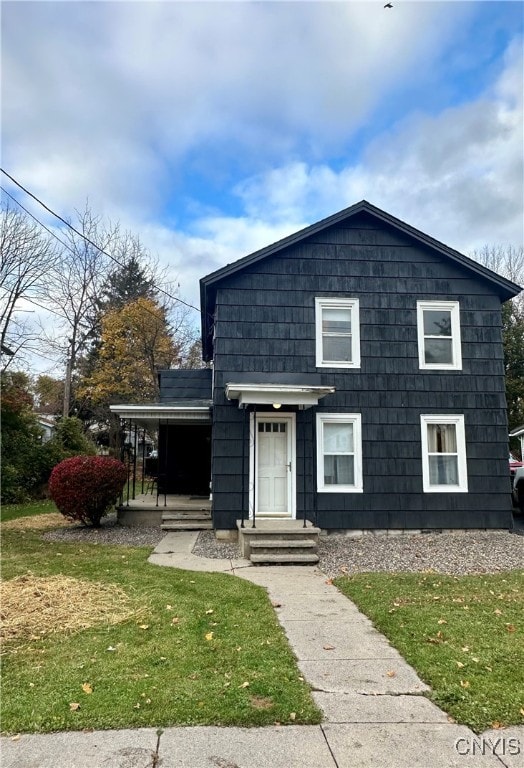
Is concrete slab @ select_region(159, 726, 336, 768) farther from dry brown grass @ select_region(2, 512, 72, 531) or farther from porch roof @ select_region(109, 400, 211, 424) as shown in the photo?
dry brown grass @ select_region(2, 512, 72, 531)

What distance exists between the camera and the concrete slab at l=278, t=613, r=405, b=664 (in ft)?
13.8

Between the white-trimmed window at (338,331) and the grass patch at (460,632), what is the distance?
4.96 m

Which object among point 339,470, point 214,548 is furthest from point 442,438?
point 214,548

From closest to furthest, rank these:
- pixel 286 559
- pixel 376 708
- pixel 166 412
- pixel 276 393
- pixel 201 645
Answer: pixel 376 708 → pixel 201 645 → pixel 286 559 → pixel 276 393 → pixel 166 412

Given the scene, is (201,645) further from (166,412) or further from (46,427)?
(46,427)

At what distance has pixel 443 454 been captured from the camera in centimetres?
1090

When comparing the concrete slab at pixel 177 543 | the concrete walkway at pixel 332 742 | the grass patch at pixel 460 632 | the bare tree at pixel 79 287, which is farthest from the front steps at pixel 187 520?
the bare tree at pixel 79 287

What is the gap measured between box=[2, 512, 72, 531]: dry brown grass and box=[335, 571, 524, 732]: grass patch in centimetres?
765

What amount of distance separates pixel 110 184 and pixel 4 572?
392 inches

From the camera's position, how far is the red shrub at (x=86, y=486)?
10584 mm

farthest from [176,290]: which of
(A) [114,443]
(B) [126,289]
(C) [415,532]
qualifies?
(C) [415,532]

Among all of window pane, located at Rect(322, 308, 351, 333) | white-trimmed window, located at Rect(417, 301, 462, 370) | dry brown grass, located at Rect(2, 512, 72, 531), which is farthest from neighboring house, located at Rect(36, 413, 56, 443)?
white-trimmed window, located at Rect(417, 301, 462, 370)

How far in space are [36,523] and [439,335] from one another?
1029cm

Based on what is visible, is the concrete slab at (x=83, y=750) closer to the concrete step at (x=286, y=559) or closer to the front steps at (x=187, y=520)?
the concrete step at (x=286, y=559)
